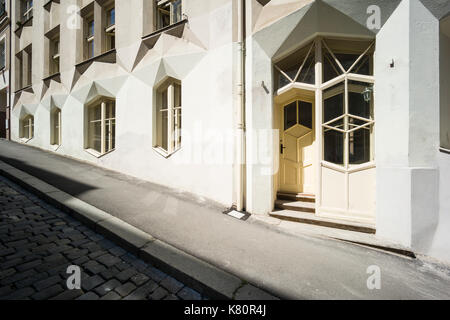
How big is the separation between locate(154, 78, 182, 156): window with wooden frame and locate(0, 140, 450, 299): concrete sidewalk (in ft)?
5.61

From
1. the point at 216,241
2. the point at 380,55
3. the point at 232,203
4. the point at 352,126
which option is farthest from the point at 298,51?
the point at 216,241

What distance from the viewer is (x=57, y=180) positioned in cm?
523

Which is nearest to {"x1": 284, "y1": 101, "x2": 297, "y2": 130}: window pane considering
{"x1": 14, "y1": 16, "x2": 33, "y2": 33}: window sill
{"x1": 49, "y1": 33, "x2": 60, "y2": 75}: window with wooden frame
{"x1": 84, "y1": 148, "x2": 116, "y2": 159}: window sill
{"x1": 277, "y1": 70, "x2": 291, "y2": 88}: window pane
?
{"x1": 277, "y1": 70, "x2": 291, "y2": 88}: window pane

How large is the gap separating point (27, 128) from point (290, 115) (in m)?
14.9

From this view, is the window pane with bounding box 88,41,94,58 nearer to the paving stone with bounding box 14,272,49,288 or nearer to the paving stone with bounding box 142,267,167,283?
the paving stone with bounding box 14,272,49,288

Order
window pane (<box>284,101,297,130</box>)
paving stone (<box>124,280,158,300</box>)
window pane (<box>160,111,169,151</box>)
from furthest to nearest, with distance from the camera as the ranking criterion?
window pane (<box>160,111,169,151</box>)
window pane (<box>284,101,297,130</box>)
paving stone (<box>124,280,158,300</box>)

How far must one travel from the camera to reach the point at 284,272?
2.39 metres

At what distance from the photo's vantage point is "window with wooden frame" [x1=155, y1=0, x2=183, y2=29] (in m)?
5.80

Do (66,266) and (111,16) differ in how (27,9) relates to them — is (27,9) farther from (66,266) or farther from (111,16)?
(66,266)

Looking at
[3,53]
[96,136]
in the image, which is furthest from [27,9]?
[96,136]

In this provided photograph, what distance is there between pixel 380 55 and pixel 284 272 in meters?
3.73

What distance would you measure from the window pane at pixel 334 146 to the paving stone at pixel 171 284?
11.2 feet

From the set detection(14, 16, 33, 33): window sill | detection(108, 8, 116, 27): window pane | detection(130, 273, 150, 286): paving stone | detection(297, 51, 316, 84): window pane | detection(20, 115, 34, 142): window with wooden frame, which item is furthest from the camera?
detection(20, 115, 34, 142): window with wooden frame

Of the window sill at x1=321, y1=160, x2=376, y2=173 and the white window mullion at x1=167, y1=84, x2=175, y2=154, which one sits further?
the white window mullion at x1=167, y1=84, x2=175, y2=154
